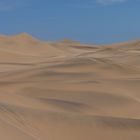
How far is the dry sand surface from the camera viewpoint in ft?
8.76

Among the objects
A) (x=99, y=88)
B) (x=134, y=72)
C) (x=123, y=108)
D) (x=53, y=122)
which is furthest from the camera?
(x=134, y=72)

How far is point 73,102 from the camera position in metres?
3.58

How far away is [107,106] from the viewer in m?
3.54

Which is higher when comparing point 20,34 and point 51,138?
point 20,34

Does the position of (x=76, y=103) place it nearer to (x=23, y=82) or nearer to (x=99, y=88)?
(x=99, y=88)

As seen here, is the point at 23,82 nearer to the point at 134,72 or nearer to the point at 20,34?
the point at 134,72

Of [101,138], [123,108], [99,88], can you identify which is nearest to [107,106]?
[123,108]

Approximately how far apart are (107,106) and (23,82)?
1092 millimetres

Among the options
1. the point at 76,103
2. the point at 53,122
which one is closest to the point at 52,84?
the point at 76,103

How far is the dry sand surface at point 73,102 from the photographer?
8.76ft

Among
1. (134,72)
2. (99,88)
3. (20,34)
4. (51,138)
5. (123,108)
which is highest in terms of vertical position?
(20,34)

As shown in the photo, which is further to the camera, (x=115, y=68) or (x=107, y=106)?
(x=115, y=68)

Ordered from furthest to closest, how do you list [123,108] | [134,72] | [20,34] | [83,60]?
[20,34]
[83,60]
[134,72]
[123,108]

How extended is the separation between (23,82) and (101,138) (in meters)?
1.82
